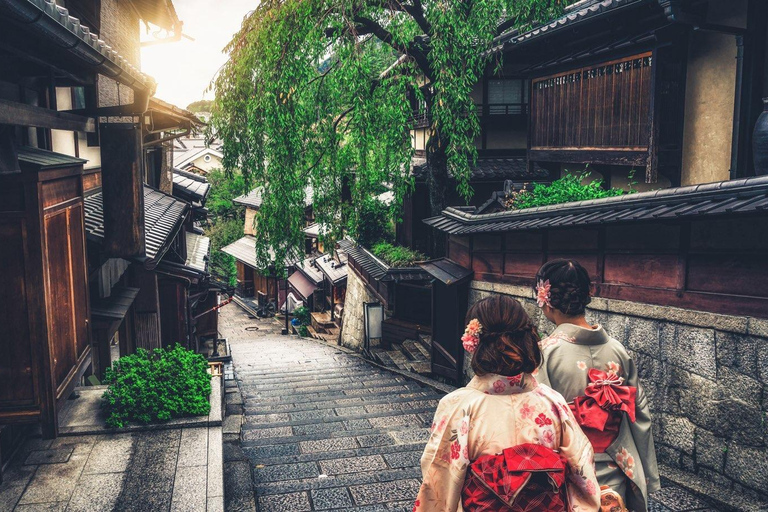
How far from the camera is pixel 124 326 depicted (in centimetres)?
1231

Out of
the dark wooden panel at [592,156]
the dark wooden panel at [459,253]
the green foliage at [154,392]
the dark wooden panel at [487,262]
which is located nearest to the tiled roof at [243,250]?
the dark wooden panel at [459,253]

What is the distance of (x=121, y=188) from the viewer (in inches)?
303

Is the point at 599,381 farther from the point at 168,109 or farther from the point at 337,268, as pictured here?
the point at 337,268

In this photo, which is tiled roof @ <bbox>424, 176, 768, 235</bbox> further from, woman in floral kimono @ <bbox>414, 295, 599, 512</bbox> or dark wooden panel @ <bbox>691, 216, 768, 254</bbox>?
woman in floral kimono @ <bbox>414, 295, 599, 512</bbox>

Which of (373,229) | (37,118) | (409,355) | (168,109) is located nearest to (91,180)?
(168,109)

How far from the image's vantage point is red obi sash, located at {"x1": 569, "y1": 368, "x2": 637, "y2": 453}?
12.5 feet

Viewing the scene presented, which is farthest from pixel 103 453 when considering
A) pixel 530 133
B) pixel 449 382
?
pixel 530 133

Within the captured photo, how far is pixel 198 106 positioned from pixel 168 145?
60.0 meters

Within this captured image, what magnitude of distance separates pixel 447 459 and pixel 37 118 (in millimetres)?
4327

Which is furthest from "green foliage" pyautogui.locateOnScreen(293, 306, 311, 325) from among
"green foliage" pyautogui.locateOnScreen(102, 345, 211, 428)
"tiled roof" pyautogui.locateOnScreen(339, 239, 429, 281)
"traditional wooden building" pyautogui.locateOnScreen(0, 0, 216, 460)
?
"green foliage" pyautogui.locateOnScreen(102, 345, 211, 428)

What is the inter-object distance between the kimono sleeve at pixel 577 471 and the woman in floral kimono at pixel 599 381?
0.58m

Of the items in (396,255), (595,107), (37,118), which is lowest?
(396,255)

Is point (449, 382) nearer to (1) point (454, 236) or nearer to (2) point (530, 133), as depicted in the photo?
(1) point (454, 236)

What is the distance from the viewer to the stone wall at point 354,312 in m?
20.6
